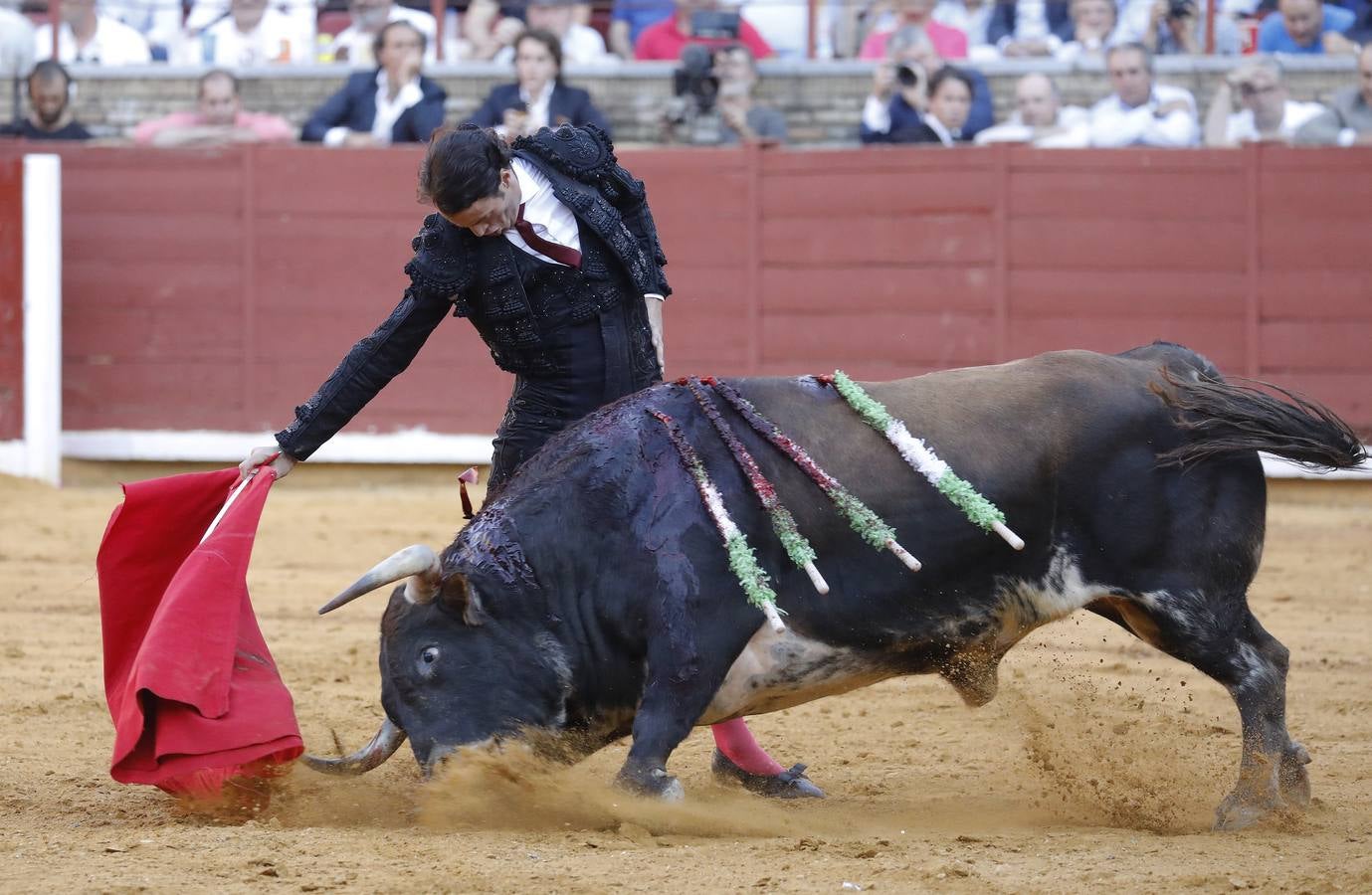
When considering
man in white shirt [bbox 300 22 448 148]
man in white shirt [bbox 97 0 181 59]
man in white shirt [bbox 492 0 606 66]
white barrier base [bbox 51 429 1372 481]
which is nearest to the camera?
man in white shirt [bbox 300 22 448 148]

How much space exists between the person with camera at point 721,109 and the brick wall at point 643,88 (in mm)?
301

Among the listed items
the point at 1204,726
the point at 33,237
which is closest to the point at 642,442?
the point at 1204,726

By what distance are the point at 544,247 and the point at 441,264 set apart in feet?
0.65

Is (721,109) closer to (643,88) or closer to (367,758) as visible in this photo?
(643,88)

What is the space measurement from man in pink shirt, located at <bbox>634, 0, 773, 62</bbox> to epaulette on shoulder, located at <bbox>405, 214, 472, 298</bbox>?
5759 millimetres

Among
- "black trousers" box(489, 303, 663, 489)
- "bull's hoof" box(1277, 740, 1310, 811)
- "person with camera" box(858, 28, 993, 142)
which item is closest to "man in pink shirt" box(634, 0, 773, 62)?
"person with camera" box(858, 28, 993, 142)

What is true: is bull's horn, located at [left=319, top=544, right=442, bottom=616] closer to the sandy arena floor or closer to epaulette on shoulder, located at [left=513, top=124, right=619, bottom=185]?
the sandy arena floor

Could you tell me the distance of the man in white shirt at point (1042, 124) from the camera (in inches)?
333

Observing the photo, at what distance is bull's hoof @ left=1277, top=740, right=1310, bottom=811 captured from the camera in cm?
336

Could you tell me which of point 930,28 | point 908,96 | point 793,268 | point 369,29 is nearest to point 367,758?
point 793,268

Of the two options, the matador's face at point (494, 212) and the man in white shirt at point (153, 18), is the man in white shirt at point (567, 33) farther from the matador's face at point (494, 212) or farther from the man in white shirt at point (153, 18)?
the matador's face at point (494, 212)

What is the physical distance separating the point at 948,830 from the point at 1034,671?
1.71 metres

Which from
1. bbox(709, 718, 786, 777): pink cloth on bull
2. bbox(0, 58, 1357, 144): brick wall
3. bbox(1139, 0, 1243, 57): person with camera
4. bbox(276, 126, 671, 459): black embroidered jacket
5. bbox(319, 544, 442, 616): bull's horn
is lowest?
bbox(709, 718, 786, 777): pink cloth on bull

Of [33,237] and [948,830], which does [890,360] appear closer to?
[33,237]
